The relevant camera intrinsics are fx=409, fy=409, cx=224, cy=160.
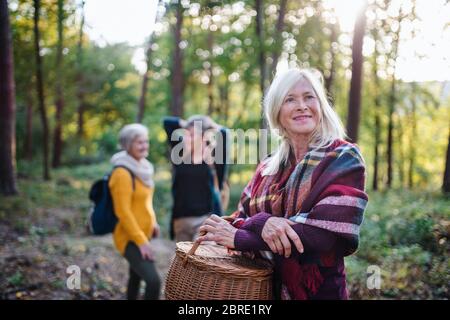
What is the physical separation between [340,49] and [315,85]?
14291 mm

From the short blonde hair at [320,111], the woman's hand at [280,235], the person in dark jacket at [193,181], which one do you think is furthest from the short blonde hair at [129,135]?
the woman's hand at [280,235]

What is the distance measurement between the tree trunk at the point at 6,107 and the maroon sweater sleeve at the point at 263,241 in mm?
7628

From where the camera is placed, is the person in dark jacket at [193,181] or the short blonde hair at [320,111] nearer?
the short blonde hair at [320,111]

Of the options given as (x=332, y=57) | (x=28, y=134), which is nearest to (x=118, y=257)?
(x=332, y=57)

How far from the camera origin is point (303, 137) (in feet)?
7.11

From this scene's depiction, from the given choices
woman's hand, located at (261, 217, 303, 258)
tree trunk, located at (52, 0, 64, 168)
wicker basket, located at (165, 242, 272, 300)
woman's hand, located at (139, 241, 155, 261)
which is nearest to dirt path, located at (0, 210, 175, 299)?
woman's hand, located at (139, 241, 155, 261)

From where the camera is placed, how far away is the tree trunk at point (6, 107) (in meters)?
7.85

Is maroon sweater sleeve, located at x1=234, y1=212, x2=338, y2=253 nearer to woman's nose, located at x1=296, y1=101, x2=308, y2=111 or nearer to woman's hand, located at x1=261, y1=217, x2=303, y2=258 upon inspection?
woman's hand, located at x1=261, y1=217, x2=303, y2=258

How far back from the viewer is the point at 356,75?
791 cm

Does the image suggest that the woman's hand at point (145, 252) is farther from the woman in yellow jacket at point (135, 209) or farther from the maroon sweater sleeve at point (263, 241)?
the maroon sweater sleeve at point (263, 241)

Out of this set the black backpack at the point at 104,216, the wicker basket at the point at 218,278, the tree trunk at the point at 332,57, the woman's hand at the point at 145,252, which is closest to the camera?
the wicker basket at the point at 218,278
